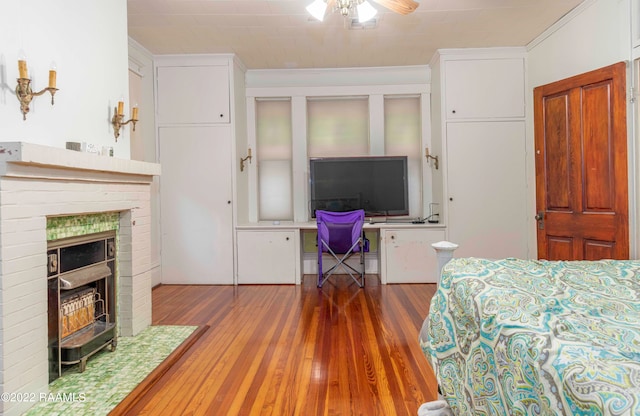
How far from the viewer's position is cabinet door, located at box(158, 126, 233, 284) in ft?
14.4

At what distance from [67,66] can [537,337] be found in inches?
105

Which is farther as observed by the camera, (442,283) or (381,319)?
(381,319)

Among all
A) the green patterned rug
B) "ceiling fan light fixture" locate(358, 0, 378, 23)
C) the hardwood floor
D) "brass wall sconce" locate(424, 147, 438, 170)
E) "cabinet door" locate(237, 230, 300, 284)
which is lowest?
the hardwood floor

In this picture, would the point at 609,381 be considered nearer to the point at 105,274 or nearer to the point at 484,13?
the point at 105,274

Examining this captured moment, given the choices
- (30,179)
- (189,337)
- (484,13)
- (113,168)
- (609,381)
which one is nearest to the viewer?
(609,381)

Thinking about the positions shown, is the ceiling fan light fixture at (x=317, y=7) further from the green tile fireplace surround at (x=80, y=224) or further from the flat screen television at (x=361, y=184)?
the flat screen television at (x=361, y=184)

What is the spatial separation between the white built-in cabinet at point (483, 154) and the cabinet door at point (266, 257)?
1858 mm

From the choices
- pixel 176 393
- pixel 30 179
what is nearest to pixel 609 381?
pixel 176 393

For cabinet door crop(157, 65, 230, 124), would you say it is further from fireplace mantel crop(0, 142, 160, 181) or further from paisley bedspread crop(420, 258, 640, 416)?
paisley bedspread crop(420, 258, 640, 416)

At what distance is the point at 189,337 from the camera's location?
8.82 ft

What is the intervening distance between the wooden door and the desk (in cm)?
129

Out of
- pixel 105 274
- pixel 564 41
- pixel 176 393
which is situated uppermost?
pixel 564 41

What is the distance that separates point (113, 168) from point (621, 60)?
12.0 ft

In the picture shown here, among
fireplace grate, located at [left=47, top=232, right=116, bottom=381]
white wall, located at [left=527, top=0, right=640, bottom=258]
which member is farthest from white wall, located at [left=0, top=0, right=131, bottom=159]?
white wall, located at [left=527, top=0, right=640, bottom=258]
